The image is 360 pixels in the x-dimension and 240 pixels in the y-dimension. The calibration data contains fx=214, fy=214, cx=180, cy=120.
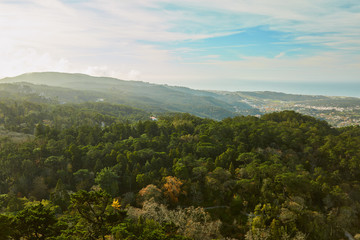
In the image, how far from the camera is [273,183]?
41.2 meters

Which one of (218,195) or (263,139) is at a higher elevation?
(263,139)

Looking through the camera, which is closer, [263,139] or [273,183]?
[273,183]

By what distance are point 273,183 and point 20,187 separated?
5261 centimetres

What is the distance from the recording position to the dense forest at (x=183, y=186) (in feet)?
75.5

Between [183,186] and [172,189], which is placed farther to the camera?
[183,186]

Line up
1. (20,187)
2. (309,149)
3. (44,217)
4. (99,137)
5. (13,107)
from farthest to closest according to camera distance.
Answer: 1. (13,107)
2. (99,137)
3. (309,149)
4. (20,187)
5. (44,217)

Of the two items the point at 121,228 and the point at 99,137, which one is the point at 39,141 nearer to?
the point at 99,137

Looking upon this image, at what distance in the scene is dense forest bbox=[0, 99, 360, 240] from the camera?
75.5 feet

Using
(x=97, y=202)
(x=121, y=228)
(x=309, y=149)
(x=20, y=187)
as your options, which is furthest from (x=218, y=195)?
(x=20, y=187)

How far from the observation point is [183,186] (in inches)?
1673

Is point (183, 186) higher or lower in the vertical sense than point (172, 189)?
lower

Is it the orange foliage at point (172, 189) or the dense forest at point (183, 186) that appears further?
the orange foliage at point (172, 189)

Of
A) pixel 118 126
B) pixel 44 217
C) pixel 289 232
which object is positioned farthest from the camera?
pixel 118 126

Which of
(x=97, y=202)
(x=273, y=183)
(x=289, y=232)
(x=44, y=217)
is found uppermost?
(x=97, y=202)
